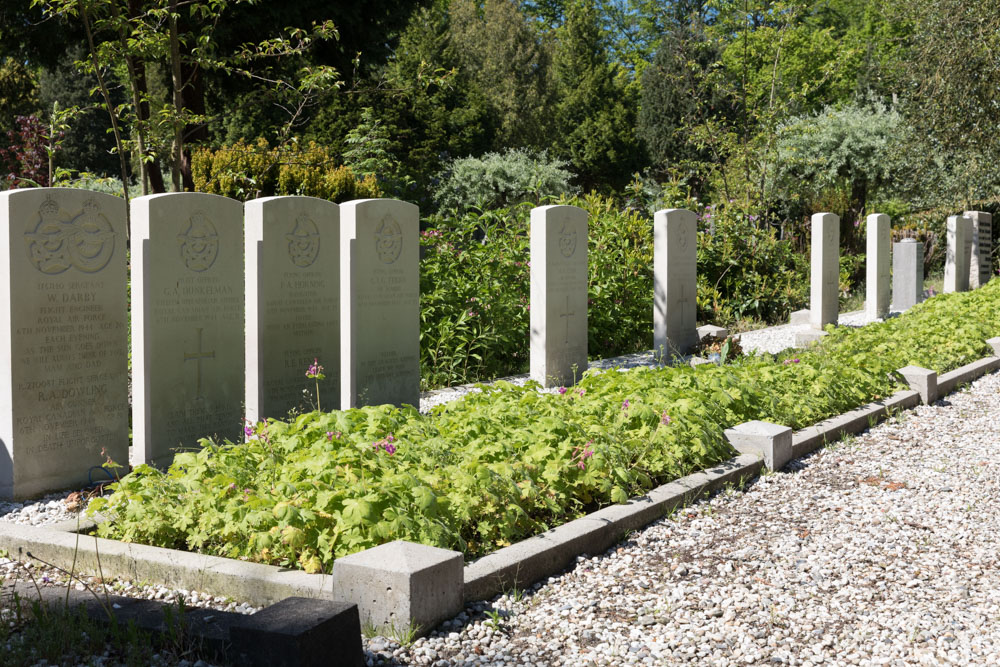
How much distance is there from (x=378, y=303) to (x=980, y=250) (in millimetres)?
15458

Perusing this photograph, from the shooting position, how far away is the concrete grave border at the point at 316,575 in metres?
3.29

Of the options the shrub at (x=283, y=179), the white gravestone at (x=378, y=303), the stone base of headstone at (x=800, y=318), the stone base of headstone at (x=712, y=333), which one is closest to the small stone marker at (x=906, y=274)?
the stone base of headstone at (x=800, y=318)

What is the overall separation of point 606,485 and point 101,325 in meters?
3.11

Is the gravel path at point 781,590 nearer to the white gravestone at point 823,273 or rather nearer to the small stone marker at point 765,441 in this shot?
the small stone marker at point 765,441

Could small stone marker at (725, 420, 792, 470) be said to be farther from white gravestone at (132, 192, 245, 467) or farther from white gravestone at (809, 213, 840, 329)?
white gravestone at (809, 213, 840, 329)

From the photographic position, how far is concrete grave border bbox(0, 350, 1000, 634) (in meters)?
3.29

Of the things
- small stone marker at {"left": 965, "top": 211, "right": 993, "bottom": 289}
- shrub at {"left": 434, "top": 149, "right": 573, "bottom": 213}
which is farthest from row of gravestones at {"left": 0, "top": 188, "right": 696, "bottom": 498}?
shrub at {"left": 434, "top": 149, "right": 573, "bottom": 213}

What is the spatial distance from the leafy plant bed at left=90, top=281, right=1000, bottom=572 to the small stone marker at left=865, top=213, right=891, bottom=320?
30.0 ft

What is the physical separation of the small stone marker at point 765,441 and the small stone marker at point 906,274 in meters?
10.8

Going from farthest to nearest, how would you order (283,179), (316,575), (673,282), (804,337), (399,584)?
(283,179)
(804,337)
(673,282)
(316,575)
(399,584)

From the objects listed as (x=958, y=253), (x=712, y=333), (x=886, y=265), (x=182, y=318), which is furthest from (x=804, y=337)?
(x=182, y=318)

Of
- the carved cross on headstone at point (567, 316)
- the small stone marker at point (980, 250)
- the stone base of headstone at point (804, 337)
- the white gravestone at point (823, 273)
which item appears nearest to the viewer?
the carved cross on headstone at point (567, 316)

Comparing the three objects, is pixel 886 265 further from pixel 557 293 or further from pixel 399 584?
pixel 399 584

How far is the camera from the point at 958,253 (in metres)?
16.7
